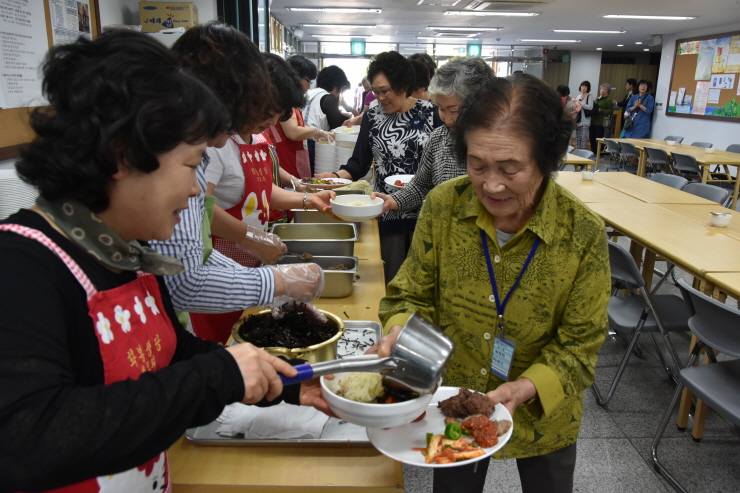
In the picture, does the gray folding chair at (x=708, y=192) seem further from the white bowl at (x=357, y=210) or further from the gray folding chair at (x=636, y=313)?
the white bowl at (x=357, y=210)

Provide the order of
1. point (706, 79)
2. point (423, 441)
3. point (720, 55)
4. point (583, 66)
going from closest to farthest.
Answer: point (423, 441)
point (720, 55)
point (706, 79)
point (583, 66)

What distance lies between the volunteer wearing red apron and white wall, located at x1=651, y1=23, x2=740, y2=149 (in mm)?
12143

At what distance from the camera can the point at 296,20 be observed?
11.7 meters

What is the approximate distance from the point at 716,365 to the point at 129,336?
234 centimetres

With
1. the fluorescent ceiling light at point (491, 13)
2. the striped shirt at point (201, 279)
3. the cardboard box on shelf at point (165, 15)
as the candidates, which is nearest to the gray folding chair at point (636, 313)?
the striped shirt at point (201, 279)

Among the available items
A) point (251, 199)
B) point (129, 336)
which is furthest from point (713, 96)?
point (129, 336)

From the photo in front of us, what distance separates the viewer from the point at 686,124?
11695 mm

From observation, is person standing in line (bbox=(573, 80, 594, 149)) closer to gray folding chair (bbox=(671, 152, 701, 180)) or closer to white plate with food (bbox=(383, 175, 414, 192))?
gray folding chair (bbox=(671, 152, 701, 180))

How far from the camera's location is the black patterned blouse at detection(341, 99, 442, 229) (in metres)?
2.90

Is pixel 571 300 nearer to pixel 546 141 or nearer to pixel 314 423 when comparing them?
pixel 546 141

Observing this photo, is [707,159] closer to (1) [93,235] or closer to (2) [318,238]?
(2) [318,238]

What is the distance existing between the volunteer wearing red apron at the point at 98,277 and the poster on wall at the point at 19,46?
1336 millimetres

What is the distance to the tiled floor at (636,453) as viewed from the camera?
2.22 m

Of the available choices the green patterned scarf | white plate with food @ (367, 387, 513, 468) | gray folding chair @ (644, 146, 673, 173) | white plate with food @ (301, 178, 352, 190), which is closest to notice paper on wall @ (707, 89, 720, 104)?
gray folding chair @ (644, 146, 673, 173)
